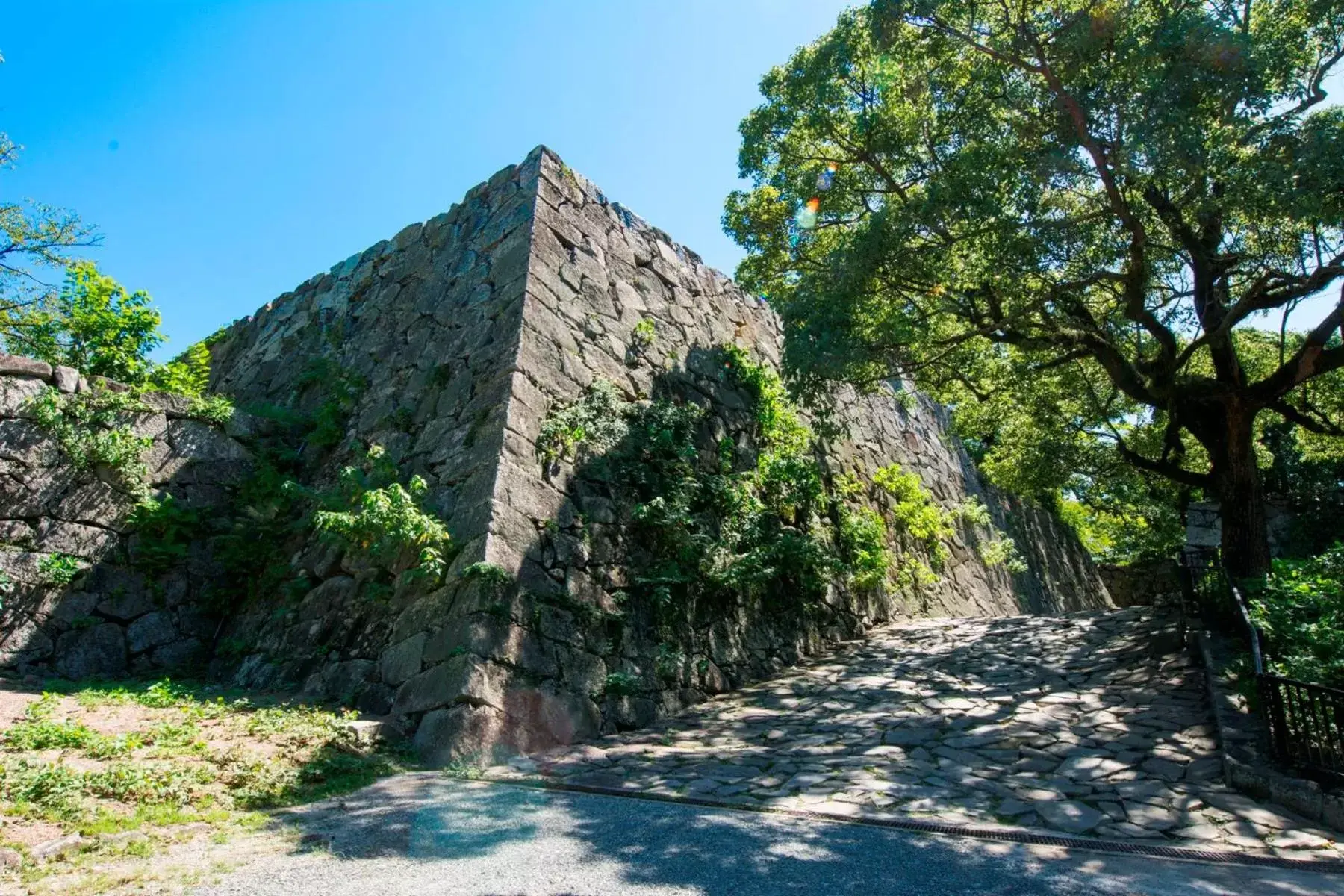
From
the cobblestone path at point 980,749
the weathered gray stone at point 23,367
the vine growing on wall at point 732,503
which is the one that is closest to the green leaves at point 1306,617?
the cobblestone path at point 980,749

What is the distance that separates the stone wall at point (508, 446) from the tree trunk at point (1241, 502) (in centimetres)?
334

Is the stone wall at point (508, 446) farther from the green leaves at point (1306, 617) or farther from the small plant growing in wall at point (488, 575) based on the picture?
the green leaves at point (1306, 617)

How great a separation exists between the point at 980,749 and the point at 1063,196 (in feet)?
17.1

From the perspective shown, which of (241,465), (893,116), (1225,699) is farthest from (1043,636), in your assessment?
(241,465)

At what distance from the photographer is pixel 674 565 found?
6.66m

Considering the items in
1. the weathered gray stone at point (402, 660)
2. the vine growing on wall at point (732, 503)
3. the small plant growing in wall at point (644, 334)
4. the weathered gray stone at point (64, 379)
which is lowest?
the weathered gray stone at point (402, 660)

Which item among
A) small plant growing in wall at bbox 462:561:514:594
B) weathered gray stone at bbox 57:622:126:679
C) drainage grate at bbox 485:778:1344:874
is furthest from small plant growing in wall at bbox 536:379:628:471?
weathered gray stone at bbox 57:622:126:679

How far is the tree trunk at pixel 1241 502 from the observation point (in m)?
8.14

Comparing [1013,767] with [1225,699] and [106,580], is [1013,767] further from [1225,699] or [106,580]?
[106,580]

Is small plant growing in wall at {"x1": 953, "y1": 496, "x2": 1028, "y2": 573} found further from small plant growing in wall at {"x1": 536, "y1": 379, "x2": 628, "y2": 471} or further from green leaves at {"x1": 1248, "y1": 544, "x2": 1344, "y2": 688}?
small plant growing in wall at {"x1": 536, "y1": 379, "x2": 628, "y2": 471}

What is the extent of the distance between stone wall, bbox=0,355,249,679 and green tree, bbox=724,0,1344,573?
229 inches

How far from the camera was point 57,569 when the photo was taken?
6.08 m

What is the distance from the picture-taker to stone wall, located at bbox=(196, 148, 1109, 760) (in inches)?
209

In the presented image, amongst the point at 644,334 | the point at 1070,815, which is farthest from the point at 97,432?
the point at 1070,815
